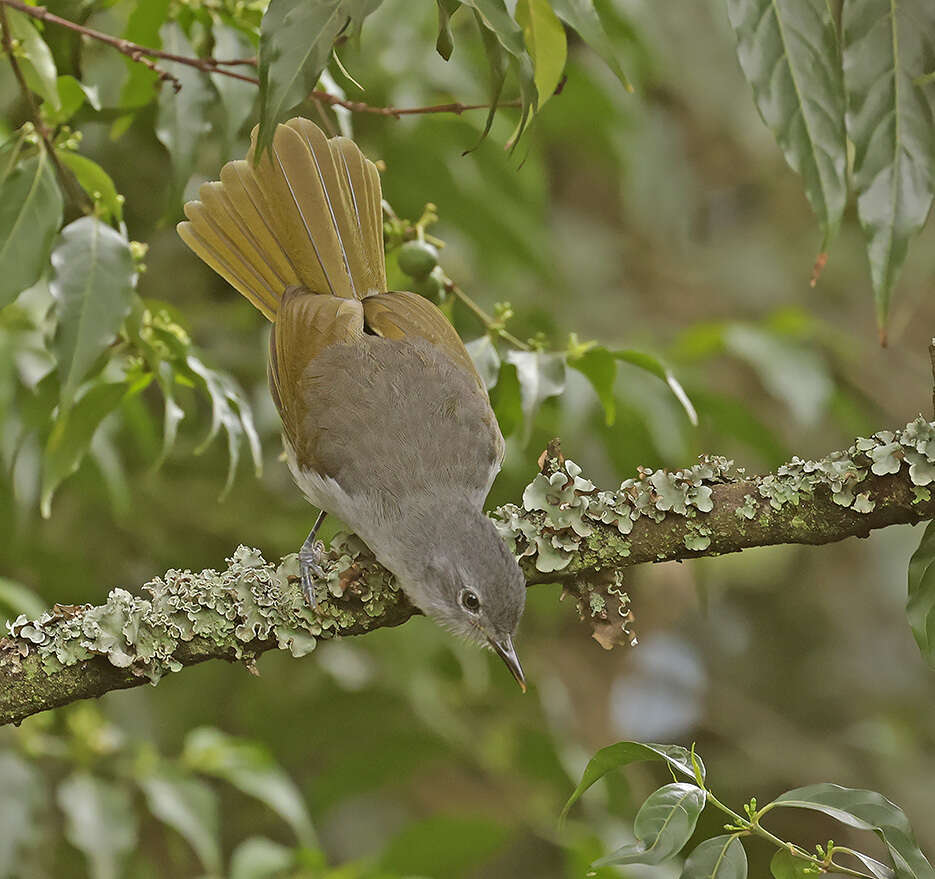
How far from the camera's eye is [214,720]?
4.79 metres

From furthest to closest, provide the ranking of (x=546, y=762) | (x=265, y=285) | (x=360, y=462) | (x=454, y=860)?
(x=546, y=762) → (x=454, y=860) → (x=265, y=285) → (x=360, y=462)

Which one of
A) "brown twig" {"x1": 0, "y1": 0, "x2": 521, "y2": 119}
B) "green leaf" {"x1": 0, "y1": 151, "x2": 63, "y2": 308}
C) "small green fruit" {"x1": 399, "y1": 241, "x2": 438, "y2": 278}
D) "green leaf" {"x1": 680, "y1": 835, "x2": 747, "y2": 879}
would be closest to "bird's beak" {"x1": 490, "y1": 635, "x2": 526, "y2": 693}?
"small green fruit" {"x1": 399, "y1": 241, "x2": 438, "y2": 278}

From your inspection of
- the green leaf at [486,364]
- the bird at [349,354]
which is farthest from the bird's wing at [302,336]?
the green leaf at [486,364]

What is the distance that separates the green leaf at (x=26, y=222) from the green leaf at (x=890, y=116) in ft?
4.80

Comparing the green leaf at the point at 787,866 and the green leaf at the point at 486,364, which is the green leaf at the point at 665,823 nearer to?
the green leaf at the point at 787,866

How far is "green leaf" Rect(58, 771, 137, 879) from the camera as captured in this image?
317 centimetres

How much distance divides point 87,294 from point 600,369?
108cm

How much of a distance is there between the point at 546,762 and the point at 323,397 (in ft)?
6.17

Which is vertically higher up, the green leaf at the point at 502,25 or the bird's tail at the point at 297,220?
the green leaf at the point at 502,25

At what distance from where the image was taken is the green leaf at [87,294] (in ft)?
7.53

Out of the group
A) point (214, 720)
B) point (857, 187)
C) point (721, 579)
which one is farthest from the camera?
point (721, 579)

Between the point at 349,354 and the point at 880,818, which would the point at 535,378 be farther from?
the point at 880,818

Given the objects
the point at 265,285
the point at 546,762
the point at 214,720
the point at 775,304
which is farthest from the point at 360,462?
the point at 775,304

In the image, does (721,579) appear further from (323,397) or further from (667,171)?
(323,397)
